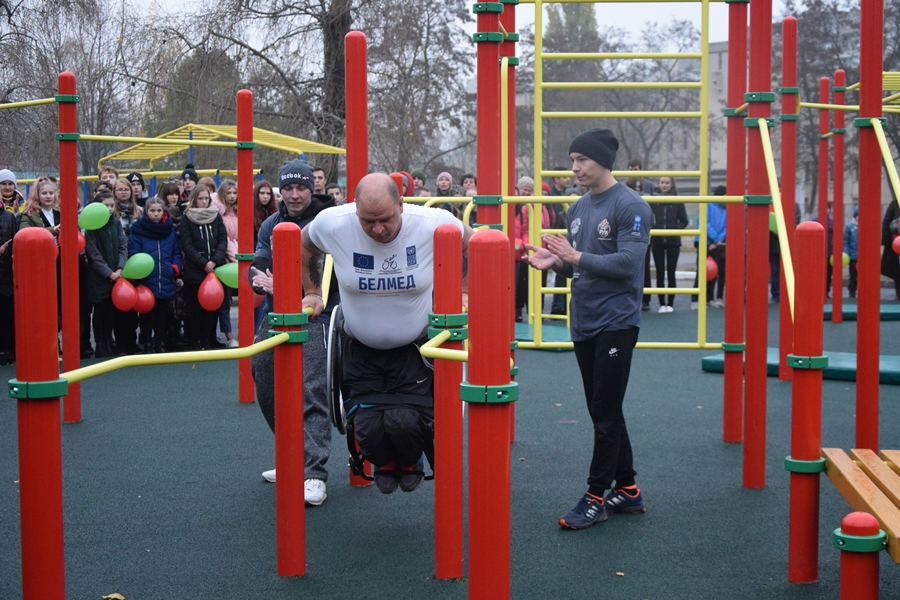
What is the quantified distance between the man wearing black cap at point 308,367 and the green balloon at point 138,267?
459cm

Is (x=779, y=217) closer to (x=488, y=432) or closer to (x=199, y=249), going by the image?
(x=488, y=432)

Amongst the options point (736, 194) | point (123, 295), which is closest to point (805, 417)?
point (736, 194)

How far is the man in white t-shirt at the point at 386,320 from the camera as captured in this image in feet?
13.1

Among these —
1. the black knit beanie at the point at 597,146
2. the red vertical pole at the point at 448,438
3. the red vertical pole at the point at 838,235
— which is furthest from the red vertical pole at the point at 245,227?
the red vertical pole at the point at 838,235

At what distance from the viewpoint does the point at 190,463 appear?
5.68m

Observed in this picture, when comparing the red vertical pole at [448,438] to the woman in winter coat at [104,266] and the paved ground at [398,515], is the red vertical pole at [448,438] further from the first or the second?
the woman in winter coat at [104,266]

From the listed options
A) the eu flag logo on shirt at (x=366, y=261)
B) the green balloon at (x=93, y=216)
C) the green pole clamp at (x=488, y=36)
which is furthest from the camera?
the green balloon at (x=93, y=216)

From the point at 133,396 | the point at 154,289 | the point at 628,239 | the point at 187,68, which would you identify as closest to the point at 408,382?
the point at 628,239

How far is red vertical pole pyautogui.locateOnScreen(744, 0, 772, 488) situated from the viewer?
5.04 m

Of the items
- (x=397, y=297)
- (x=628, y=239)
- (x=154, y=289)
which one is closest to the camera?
(x=397, y=297)

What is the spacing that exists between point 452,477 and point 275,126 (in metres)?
15.3

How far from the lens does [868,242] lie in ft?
14.1

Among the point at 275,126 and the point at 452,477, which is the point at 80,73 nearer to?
the point at 275,126

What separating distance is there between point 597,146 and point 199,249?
246 inches
